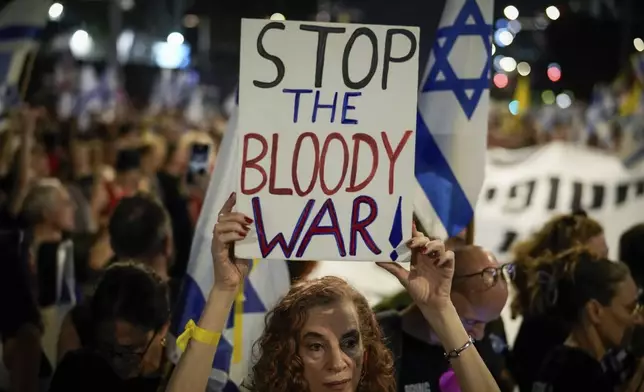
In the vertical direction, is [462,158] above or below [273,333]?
above

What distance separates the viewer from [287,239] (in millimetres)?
3340

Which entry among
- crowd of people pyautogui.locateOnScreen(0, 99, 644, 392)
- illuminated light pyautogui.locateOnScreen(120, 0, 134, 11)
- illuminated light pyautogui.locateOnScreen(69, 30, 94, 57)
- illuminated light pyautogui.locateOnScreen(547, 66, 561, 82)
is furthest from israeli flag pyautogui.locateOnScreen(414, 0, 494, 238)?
illuminated light pyautogui.locateOnScreen(69, 30, 94, 57)

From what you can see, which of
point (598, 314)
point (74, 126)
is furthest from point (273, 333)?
point (74, 126)

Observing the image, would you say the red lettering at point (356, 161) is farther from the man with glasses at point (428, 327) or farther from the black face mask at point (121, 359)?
the black face mask at point (121, 359)

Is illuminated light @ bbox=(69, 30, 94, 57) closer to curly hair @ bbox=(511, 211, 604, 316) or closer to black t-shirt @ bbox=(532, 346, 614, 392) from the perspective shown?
curly hair @ bbox=(511, 211, 604, 316)

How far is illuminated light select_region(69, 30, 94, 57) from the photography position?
32062 mm

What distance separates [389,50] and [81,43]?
30.4m

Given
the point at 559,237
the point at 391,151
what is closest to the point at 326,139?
the point at 391,151

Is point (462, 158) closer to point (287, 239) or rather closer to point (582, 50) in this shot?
point (287, 239)

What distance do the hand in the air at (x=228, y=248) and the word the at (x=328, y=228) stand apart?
74 millimetres

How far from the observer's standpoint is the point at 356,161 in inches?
133

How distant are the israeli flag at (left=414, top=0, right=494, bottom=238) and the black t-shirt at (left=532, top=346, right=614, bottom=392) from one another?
2.87 ft

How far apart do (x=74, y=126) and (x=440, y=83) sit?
968 centimetres

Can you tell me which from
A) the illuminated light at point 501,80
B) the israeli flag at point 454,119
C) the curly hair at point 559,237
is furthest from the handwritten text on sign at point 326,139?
the illuminated light at point 501,80
